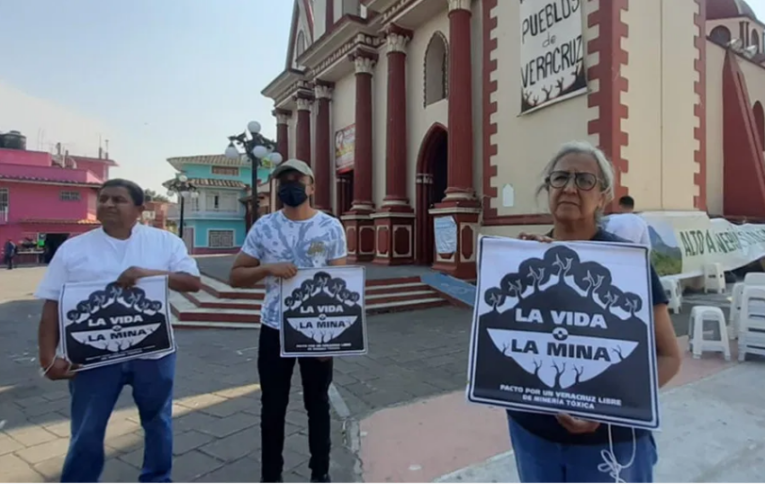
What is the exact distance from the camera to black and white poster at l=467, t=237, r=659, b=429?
1.52 meters

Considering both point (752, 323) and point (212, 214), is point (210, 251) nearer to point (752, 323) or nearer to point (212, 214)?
point (212, 214)

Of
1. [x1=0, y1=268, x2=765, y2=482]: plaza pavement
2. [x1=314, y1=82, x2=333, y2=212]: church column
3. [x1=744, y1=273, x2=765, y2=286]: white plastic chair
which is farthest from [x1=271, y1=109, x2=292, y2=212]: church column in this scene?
[x1=744, y1=273, x2=765, y2=286]: white plastic chair

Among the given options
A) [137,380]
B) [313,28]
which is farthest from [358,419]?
[313,28]

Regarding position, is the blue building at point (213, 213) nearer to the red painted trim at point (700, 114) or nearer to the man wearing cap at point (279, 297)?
the red painted trim at point (700, 114)

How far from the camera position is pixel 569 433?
4.95 feet

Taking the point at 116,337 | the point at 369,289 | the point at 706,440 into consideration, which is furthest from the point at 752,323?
the point at 369,289

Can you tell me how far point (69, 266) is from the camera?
2244mm

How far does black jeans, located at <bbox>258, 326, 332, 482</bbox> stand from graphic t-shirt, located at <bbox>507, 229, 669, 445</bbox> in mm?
1353

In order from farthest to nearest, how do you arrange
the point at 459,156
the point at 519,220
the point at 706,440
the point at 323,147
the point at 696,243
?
1. the point at 323,147
2. the point at 459,156
3. the point at 519,220
4. the point at 696,243
5. the point at 706,440

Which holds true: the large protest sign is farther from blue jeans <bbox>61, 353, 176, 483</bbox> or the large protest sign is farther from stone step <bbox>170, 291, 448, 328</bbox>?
blue jeans <bbox>61, 353, 176, 483</bbox>

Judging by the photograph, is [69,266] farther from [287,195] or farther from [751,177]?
[751,177]

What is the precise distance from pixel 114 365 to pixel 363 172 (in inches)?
513

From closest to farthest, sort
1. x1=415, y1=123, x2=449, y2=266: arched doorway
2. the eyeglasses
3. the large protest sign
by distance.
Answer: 1. the eyeglasses
2. the large protest sign
3. x1=415, y1=123, x2=449, y2=266: arched doorway

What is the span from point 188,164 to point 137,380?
142 ft
